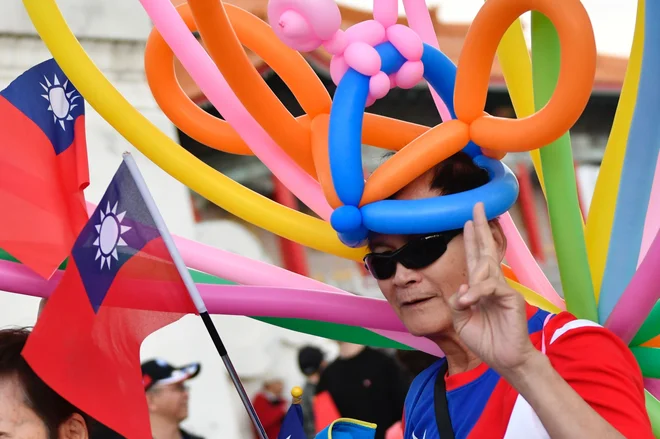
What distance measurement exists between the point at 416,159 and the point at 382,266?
8.7 inches

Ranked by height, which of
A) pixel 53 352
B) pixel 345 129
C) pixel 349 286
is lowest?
pixel 349 286

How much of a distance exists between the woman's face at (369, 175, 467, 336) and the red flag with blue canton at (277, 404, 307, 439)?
2.02ft

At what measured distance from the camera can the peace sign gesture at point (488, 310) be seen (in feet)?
4.29

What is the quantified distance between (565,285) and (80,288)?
38.2 inches

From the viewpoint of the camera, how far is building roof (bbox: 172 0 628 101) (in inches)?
248

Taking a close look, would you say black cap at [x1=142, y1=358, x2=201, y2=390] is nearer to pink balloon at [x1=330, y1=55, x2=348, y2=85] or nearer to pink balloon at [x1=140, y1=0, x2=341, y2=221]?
pink balloon at [x1=140, y1=0, x2=341, y2=221]

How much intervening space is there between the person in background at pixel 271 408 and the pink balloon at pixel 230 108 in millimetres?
2446

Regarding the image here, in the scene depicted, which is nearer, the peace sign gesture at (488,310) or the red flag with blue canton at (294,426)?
the peace sign gesture at (488,310)

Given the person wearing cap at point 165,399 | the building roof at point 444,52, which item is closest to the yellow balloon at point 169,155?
the person wearing cap at point 165,399

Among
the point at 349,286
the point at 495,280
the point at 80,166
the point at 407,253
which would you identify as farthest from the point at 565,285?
the point at 349,286

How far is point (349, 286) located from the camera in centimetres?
775

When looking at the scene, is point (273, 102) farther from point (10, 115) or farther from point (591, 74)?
point (10, 115)

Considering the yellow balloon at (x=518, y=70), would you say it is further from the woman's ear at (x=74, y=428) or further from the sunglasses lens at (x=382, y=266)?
the woman's ear at (x=74, y=428)

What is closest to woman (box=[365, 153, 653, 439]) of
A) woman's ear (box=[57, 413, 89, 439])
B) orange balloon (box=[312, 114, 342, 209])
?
orange balloon (box=[312, 114, 342, 209])
